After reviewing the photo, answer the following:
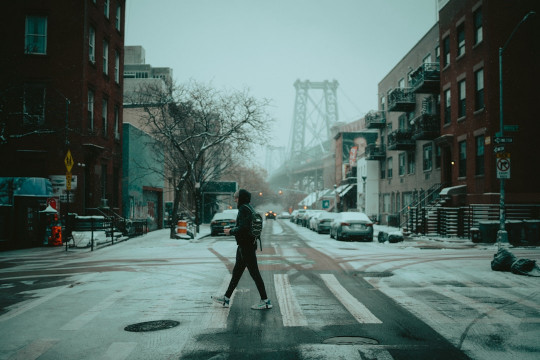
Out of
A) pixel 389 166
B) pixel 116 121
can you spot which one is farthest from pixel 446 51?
pixel 116 121

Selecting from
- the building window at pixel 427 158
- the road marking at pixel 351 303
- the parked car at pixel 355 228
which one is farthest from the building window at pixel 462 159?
the road marking at pixel 351 303

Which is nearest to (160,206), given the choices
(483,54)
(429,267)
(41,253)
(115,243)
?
(115,243)

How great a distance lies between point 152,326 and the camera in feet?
22.4

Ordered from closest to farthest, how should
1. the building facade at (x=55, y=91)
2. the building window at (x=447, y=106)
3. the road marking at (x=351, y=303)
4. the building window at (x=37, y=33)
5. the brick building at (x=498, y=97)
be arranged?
1. the road marking at (x=351, y=303)
2. the building facade at (x=55, y=91)
3. the building window at (x=37, y=33)
4. the brick building at (x=498, y=97)
5. the building window at (x=447, y=106)

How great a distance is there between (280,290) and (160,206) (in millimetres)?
31393

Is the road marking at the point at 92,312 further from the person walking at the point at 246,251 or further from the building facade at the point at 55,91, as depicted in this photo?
the building facade at the point at 55,91

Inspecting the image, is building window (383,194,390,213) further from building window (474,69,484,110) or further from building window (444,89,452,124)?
building window (474,69,484,110)

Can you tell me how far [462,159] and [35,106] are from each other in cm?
2134

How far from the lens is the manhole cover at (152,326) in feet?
21.9

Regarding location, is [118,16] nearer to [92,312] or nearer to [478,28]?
[478,28]

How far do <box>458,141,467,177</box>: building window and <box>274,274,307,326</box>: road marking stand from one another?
1888 centimetres

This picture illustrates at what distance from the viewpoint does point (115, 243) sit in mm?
22562

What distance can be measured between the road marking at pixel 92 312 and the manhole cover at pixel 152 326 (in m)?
0.75

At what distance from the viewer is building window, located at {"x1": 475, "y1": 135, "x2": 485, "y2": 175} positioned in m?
25.1
